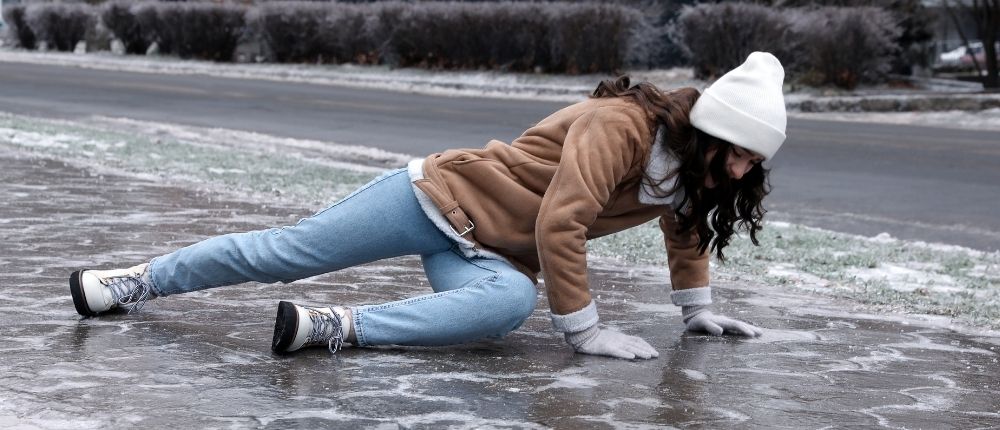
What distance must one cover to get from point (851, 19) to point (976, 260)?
1589cm

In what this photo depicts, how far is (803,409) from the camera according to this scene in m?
3.49

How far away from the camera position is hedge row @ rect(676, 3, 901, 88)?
72.0ft

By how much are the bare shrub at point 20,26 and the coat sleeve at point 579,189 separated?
120 ft

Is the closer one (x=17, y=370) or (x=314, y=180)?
(x=17, y=370)

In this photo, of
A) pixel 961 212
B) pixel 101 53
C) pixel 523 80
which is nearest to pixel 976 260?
pixel 961 212

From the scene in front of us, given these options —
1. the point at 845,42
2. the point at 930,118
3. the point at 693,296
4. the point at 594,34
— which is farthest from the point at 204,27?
the point at 693,296

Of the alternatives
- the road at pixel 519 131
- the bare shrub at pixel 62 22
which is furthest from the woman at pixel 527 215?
the bare shrub at pixel 62 22

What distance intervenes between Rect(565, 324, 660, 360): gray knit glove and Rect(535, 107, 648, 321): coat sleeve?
0.46 feet

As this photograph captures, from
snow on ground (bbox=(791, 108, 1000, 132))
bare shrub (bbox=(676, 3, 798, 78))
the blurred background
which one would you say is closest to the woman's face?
snow on ground (bbox=(791, 108, 1000, 132))

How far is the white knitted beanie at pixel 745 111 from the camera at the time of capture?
3762 millimetres

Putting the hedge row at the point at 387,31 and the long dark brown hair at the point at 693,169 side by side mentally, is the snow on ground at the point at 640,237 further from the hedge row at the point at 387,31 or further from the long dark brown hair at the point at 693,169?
the hedge row at the point at 387,31

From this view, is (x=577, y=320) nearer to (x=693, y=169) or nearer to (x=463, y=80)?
(x=693, y=169)

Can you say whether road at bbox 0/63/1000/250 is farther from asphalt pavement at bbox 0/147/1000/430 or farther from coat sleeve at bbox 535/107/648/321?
coat sleeve at bbox 535/107/648/321

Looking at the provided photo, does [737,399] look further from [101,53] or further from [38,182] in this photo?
[101,53]
